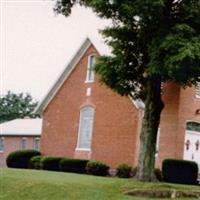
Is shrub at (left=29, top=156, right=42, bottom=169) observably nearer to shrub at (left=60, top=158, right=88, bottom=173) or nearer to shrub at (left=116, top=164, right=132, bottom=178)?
shrub at (left=60, top=158, right=88, bottom=173)

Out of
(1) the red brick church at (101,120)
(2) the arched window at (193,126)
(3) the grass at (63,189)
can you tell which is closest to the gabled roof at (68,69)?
(1) the red brick church at (101,120)

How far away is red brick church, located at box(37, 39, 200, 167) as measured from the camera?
1204 inches

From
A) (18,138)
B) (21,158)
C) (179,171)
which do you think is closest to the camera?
(179,171)

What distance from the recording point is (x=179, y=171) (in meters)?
29.2

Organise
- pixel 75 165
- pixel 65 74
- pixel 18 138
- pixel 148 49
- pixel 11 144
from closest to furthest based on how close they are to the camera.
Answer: pixel 148 49, pixel 75 165, pixel 65 74, pixel 18 138, pixel 11 144

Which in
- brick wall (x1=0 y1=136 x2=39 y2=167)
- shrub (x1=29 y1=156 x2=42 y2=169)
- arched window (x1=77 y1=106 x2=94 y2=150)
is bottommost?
shrub (x1=29 y1=156 x2=42 y2=169)

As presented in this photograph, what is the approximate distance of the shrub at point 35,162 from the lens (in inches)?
1371

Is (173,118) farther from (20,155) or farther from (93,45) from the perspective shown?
(20,155)

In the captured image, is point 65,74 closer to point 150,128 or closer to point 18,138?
point 150,128

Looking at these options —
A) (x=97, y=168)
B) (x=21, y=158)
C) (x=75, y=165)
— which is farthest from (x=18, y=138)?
(x=97, y=168)

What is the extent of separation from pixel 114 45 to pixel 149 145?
438 cm

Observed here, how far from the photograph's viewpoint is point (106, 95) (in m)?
33.6

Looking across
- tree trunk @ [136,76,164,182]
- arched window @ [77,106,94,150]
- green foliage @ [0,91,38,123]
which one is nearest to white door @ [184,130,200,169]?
arched window @ [77,106,94,150]

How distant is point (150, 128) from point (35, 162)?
44.2 ft
